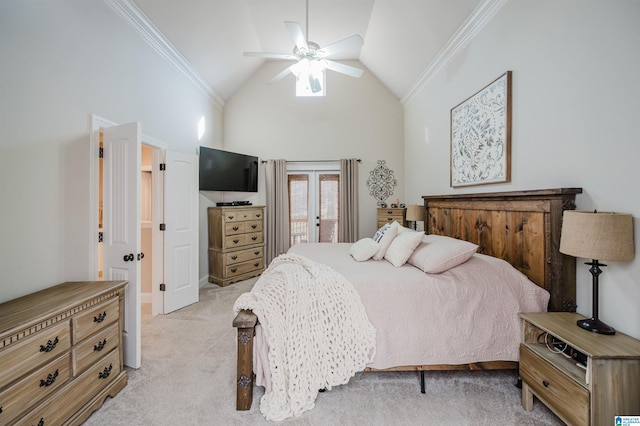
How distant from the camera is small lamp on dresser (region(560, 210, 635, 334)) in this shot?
53.6 inches

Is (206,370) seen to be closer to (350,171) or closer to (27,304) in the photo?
(27,304)

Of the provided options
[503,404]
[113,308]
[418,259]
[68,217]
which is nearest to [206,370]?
[113,308]

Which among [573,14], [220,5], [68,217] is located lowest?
[68,217]

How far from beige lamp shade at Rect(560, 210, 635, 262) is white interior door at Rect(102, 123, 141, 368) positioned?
2961 millimetres

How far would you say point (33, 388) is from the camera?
1311mm

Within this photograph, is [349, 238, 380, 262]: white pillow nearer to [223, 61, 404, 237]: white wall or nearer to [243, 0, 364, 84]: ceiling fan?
[243, 0, 364, 84]: ceiling fan

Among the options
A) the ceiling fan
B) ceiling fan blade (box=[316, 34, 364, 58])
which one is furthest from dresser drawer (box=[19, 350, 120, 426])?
ceiling fan blade (box=[316, 34, 364, 58])

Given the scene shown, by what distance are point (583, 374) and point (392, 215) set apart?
3395 millimetres

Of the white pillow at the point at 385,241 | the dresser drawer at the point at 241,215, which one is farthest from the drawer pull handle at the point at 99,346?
the dresser drawer at the point at 241,215

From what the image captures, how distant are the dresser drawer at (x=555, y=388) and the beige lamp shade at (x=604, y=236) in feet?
2.18

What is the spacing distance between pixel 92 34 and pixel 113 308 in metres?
2.22

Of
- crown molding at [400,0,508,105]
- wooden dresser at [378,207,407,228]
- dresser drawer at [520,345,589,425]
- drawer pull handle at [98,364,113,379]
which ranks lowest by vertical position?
drawer pull handle at [98,364,113,379]

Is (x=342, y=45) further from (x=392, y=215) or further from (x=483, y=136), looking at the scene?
(x=392, y=215)

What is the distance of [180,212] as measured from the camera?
11.3 ft
